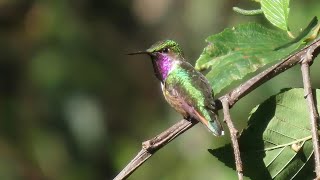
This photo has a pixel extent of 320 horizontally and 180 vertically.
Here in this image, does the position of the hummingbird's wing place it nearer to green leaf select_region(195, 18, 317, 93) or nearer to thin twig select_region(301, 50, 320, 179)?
green leaf select_region(195, 18, 317, 93)

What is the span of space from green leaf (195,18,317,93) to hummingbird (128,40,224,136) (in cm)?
4

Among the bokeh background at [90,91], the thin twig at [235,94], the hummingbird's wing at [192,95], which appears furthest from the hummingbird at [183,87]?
the bokeh background at [90,91]

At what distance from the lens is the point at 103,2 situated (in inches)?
298

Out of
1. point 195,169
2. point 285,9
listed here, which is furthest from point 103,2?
point 285,9

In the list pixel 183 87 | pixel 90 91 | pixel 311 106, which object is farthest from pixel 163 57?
pixel 90 91

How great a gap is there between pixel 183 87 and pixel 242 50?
170mm

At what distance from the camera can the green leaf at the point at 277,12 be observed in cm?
200

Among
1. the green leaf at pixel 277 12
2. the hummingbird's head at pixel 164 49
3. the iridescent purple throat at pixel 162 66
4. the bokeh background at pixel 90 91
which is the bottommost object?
the bokeh background at pixel 90 91

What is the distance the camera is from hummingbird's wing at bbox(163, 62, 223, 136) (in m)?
1.85

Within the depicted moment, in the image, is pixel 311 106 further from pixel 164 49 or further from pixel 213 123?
pixel 164 49

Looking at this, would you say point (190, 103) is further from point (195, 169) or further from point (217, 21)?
point (217, 21)

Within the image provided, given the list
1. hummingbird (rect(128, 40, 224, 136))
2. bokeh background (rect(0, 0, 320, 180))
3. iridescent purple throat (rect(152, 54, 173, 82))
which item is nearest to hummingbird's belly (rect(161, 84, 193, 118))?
hummingbird (rect(128, 40, 224, 136))

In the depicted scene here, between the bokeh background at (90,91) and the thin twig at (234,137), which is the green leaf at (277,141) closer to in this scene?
the thin twig at (234,137)

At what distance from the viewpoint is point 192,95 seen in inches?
77.5
